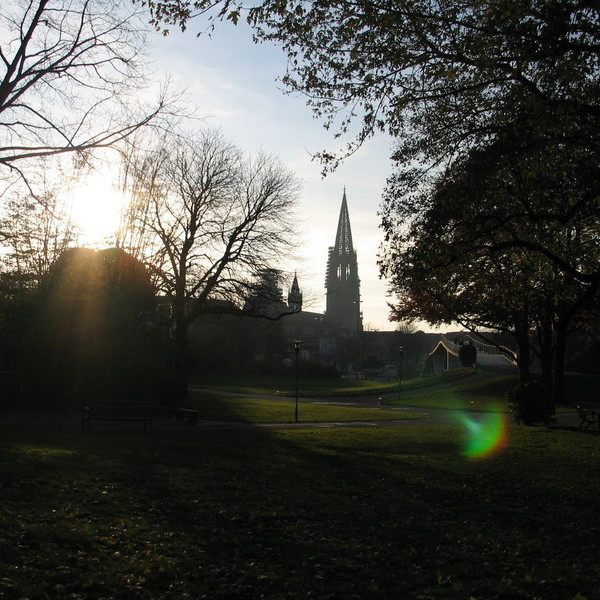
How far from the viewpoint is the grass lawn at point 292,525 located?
5.68 m

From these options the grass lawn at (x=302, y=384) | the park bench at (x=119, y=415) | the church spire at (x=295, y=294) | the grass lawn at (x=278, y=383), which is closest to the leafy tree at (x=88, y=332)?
the park bench at (x=119, y=415)

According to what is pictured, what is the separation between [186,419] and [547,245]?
1327 centimetres

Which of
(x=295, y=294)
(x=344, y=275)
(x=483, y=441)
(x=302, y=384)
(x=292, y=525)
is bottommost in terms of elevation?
(x=302, y=384)

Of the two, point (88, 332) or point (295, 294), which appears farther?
point (295, 294)

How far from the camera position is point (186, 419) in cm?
2430

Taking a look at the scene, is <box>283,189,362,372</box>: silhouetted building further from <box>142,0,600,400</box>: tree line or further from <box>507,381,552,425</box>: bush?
<box>142,0,600,400</box>: tree line

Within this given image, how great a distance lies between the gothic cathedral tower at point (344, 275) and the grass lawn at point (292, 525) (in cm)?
16613

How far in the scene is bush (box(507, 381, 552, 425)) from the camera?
2462cm

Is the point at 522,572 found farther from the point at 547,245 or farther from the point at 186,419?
the point at 186,419

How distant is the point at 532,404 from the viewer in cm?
2461

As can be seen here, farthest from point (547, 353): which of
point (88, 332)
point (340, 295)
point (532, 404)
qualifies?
point (340, 295)

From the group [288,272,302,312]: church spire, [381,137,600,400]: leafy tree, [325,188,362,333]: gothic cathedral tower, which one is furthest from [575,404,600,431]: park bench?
[325,188,362,333]: gothic cathedral tower

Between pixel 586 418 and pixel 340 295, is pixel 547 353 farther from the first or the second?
pixel 340 295

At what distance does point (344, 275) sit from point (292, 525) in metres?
175
